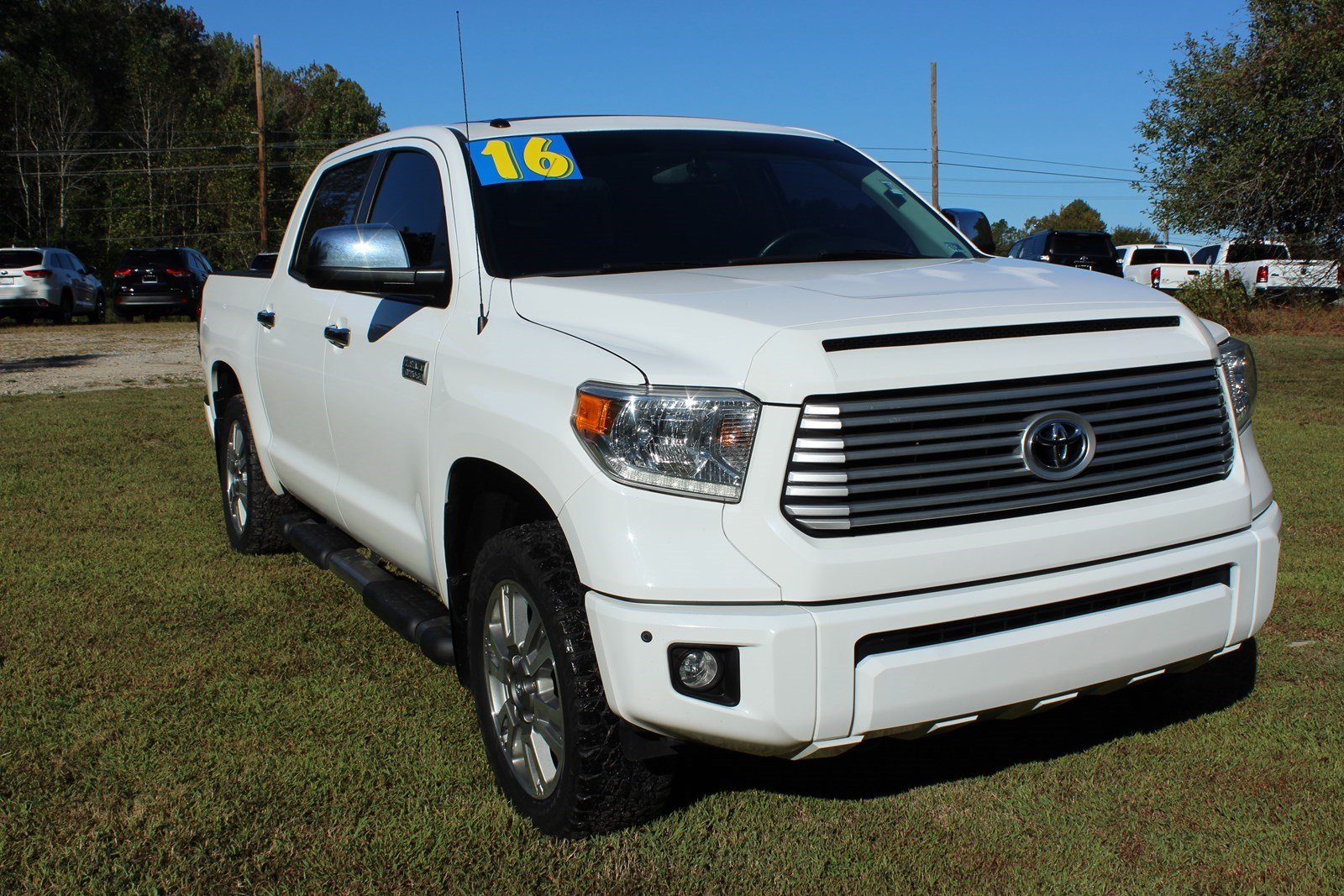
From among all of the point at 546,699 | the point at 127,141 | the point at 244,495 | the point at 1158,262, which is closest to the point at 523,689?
the point at 546,699

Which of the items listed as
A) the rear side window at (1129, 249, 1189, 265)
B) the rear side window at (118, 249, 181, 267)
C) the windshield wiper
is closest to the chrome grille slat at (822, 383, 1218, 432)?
the windshield wiper

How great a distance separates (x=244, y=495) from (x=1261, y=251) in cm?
2464

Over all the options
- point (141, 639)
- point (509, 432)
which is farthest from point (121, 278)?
point (509, 432)

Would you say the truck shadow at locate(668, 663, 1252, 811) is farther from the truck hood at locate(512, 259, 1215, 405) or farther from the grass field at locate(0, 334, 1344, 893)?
the truck hood at locate(512, 259, 1215, 405)

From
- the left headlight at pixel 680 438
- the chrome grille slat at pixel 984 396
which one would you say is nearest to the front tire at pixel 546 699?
the left headlight at pixel 680 438

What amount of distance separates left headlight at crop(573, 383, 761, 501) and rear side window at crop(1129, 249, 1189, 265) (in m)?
30.8

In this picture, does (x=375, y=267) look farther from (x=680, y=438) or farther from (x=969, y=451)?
(x=969, y=451)

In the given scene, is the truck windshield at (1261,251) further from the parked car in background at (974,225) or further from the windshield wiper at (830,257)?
the windshield wiper at (830,257)

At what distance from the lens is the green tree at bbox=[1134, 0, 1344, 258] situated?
2312 cm

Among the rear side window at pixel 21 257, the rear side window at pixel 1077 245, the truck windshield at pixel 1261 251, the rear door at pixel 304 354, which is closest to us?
the rear door at pixel 304 354

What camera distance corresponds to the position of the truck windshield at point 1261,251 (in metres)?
25.1

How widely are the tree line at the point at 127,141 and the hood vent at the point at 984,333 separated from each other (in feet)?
176

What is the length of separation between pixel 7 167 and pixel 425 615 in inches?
2328

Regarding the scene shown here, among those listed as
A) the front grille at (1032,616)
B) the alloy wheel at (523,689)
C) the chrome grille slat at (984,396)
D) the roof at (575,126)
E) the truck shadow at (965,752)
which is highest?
the roof at (575,126)
